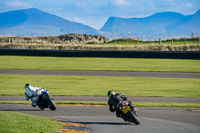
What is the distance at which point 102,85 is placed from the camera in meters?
26.8

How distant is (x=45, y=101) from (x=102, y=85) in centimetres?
1244

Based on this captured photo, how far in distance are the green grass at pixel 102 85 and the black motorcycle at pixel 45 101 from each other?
7174 mm

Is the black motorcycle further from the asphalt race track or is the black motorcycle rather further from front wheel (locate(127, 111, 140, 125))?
front wheel (locate(127, 111, 140, 125))

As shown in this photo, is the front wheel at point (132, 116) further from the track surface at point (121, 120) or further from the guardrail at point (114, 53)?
the guardrail at point (114, 53)

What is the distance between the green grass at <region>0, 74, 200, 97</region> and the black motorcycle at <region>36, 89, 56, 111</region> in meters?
7.17

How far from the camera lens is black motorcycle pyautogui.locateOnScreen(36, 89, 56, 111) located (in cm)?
1431

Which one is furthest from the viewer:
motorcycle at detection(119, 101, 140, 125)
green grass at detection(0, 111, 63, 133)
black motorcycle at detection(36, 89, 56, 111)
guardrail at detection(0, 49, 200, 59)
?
guardrail at detection(0, 49, 200, 59)

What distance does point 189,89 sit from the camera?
24766 mm

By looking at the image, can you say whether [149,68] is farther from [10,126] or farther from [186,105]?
[10,126]

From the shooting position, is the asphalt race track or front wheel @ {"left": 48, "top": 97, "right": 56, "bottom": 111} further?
front wheel @ {"left": 48, "top": 97, "right": 56, "bottom": 111}

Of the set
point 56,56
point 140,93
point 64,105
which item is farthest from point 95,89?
point 56,56

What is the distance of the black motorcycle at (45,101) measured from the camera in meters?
14.3

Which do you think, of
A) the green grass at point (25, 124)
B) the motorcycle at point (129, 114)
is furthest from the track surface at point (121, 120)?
the green grass at point (25, 124)

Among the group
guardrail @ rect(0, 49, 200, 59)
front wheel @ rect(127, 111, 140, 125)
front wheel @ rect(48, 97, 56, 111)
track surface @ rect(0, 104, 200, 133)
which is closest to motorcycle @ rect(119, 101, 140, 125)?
front wheel @ rect(127, 111, 140, 125)
